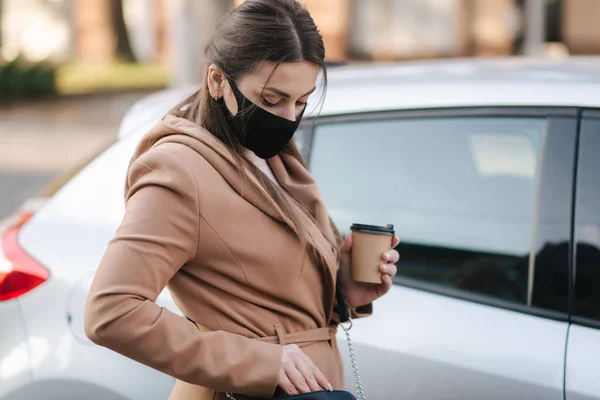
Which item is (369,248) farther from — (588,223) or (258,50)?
(588,223)

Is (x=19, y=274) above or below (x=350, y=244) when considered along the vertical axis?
below

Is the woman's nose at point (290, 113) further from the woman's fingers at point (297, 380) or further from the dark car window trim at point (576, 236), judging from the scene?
the dark car window trim at point (576, 236)

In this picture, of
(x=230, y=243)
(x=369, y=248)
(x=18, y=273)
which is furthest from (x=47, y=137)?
(x=230, y=243)

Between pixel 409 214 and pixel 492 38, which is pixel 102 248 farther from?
pixel 492 38

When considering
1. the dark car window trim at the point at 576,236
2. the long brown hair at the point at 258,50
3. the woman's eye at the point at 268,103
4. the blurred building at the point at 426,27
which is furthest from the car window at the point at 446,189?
the blurred building at the point at 426,27

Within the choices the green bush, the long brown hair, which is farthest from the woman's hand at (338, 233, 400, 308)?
the green bush

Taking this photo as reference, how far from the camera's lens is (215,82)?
5.14 feet

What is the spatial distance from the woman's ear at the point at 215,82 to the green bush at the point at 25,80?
1418cm

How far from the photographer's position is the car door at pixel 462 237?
2.06m

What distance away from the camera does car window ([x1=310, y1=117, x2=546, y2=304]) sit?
7.34 ft

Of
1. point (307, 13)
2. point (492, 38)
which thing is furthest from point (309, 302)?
point (492, 38)

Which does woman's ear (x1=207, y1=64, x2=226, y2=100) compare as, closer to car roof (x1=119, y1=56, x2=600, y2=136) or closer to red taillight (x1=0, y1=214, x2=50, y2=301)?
car roof (x1=119, y1=56, x2=600, y2=136)

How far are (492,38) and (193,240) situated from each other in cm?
1837

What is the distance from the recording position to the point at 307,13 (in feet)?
5.27
